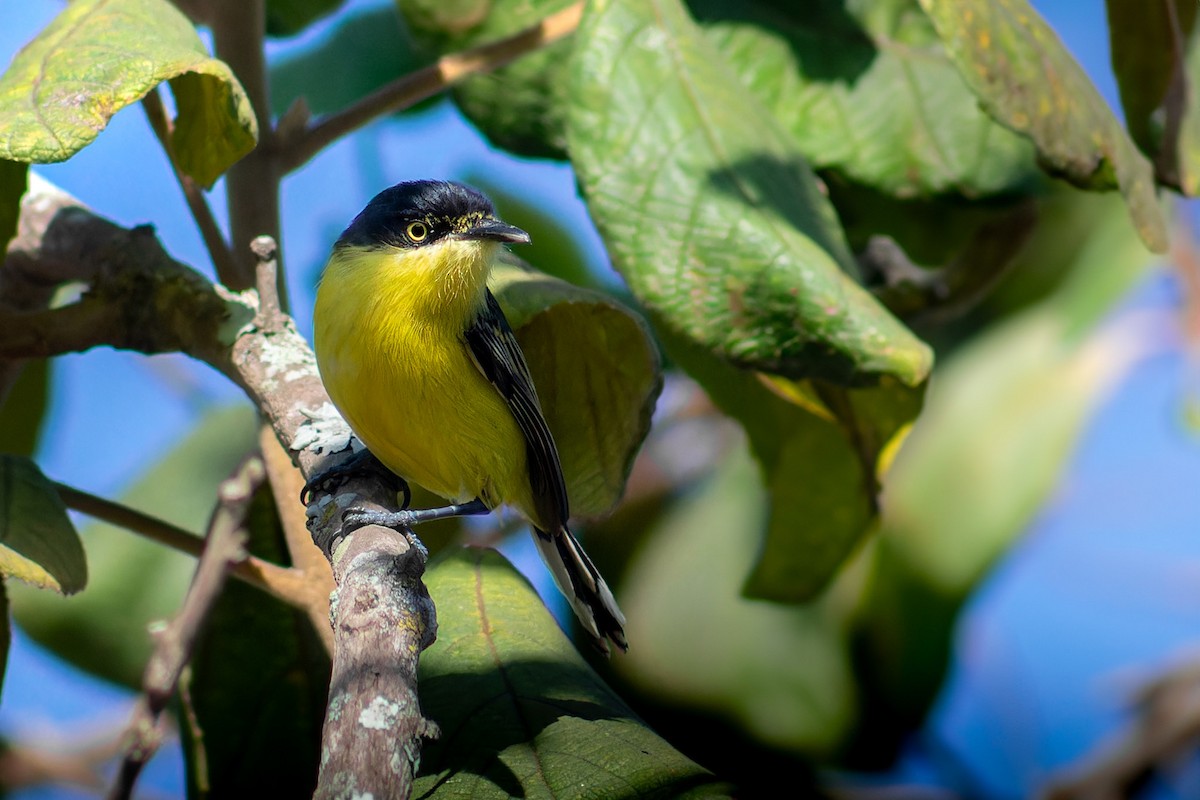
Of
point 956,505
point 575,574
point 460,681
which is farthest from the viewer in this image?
point 956,505

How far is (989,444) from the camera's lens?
357 centimetres

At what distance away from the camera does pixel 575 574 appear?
2.42m

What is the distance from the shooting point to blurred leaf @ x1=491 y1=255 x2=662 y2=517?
187cm

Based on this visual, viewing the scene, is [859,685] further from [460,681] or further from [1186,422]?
[460,681]

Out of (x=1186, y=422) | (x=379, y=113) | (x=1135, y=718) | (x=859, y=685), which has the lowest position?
(x=1135, y=718)

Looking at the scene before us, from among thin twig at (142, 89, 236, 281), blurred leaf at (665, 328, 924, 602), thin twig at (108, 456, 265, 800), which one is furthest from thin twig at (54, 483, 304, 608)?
blurred leaf at (665, 328, 924, 602)

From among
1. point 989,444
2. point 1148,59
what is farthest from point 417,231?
point 989,444

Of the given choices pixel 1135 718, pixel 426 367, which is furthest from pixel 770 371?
pixel 1135 718

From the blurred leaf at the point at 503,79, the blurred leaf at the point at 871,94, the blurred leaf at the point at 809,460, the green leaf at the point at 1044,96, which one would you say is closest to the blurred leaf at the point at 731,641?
the blurred leaf at the point at 809,460

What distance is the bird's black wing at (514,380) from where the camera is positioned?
2.12 metres

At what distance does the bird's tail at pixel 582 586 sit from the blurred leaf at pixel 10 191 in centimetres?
112

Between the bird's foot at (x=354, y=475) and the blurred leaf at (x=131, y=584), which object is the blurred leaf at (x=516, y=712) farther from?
the blurred leaf at (x=131, y=584)

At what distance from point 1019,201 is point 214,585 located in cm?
171

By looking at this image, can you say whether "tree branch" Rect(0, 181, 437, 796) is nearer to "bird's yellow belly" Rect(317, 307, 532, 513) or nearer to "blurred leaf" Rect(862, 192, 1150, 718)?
"bird's yellow belly" Rect(317, 307, 532, 513)
